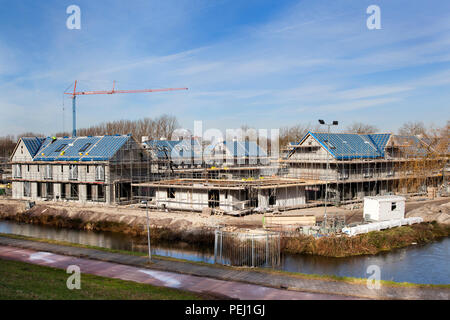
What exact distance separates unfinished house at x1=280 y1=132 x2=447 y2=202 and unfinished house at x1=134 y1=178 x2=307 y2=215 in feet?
14.9

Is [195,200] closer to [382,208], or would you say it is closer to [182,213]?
[182,213]

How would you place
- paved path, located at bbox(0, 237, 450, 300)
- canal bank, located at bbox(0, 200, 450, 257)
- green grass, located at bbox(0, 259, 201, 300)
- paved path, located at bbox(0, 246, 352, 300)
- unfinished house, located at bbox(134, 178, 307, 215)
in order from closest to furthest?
green grass, located at bbox(0, 259, 201, 300), paved path, located at bbox(0, 246, 352, 300), paved path, located at bbox(0, 237, 450, 300), canal bank, located at bbox(0, 200, 450, 257), unfinished house, located at bbox(134, 178, 307, 215)

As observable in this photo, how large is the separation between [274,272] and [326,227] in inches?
364

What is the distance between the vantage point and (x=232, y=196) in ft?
106

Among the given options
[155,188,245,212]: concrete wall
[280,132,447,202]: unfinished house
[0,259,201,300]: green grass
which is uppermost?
[280,132,447,202]: unfinished house

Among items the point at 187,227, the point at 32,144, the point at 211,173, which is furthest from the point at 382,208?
the point at 32,144

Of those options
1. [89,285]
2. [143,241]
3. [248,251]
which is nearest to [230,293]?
[89,285]

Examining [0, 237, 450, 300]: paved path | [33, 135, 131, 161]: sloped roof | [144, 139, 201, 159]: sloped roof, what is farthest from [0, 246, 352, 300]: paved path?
[144, 139, 201, 159]: sloped roof

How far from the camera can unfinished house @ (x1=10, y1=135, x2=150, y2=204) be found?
39.3 m

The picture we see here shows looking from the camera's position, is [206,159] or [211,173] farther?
[206,159]

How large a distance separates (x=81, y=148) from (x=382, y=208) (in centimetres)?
3053

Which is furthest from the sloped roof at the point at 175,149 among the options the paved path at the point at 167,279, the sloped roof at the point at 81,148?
the paved path at the point at 167,279

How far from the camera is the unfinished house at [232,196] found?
32312 mm

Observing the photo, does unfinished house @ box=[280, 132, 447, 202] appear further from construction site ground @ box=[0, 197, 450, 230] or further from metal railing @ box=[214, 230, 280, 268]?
metal railing @ box=[214, 230, 280, 268]
